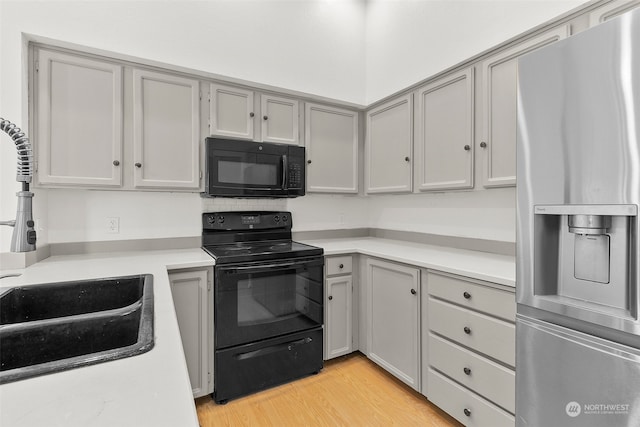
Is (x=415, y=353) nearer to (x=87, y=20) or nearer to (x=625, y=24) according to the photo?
(x=625, y=24)

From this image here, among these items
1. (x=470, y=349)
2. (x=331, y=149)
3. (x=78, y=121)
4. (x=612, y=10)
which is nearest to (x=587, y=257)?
(x=470, y=349)

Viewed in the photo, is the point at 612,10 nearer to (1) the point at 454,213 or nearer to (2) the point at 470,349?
(1) the point at 454,213

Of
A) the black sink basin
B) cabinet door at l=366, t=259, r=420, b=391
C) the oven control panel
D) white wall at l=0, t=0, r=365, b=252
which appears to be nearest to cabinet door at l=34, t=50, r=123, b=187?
white wall at l=0, t=0, r=365, b=252

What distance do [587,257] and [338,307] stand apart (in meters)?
1.61

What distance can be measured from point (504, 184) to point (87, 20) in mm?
2722

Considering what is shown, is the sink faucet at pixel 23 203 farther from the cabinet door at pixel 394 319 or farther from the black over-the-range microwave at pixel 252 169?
the cabinet door at pixel 394 319

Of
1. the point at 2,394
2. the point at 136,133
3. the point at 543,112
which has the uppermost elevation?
the point at 136,133

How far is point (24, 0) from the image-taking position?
1.86m

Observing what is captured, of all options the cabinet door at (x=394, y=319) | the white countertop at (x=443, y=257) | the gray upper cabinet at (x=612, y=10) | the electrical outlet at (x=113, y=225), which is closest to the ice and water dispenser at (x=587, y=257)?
the white countertop at (x=443, y=257)

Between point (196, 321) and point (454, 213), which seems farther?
point (454, 213)

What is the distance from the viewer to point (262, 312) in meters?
2.06

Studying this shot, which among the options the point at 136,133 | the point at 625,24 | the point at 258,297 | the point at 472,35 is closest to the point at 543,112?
the point at 625,24

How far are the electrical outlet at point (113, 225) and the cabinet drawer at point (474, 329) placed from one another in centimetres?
207

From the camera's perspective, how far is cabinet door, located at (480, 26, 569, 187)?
1.71m
